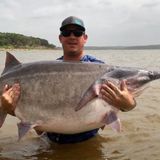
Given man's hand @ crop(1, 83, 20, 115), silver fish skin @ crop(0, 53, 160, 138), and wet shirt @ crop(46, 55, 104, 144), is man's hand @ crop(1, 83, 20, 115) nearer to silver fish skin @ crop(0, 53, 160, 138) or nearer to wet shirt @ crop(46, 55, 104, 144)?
silver fish skin @ crop(0, 53, 160, 138)

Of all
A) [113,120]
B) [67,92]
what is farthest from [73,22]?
[113,120]

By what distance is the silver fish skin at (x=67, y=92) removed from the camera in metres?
5.65

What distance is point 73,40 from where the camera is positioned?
265 inches

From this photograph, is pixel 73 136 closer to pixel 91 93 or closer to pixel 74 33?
pixel 91 93

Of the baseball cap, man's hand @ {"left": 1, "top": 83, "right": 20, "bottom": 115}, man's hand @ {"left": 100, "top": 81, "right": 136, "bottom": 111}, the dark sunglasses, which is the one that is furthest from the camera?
the dark sunglasses

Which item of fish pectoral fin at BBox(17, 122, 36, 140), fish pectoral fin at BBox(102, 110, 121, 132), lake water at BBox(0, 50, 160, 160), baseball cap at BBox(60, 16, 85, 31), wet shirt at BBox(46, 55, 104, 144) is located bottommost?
lake water at BBox(0, 50, 160, 160)

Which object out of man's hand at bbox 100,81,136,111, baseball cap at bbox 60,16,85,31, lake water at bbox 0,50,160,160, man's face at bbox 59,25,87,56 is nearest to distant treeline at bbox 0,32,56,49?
lake water at bbox 0,50,160,160

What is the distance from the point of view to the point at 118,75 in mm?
5645

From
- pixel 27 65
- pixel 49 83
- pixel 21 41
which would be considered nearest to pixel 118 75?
pixel 49 83

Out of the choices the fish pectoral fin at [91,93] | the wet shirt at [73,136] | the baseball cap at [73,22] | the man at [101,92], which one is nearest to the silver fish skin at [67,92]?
the fish pectoral fin at [91,93]

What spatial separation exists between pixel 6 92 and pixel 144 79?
2.13 m

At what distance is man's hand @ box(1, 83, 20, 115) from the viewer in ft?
19.5

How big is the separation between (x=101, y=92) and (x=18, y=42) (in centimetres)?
12765

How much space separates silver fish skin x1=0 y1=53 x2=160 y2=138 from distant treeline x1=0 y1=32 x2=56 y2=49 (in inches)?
4540
